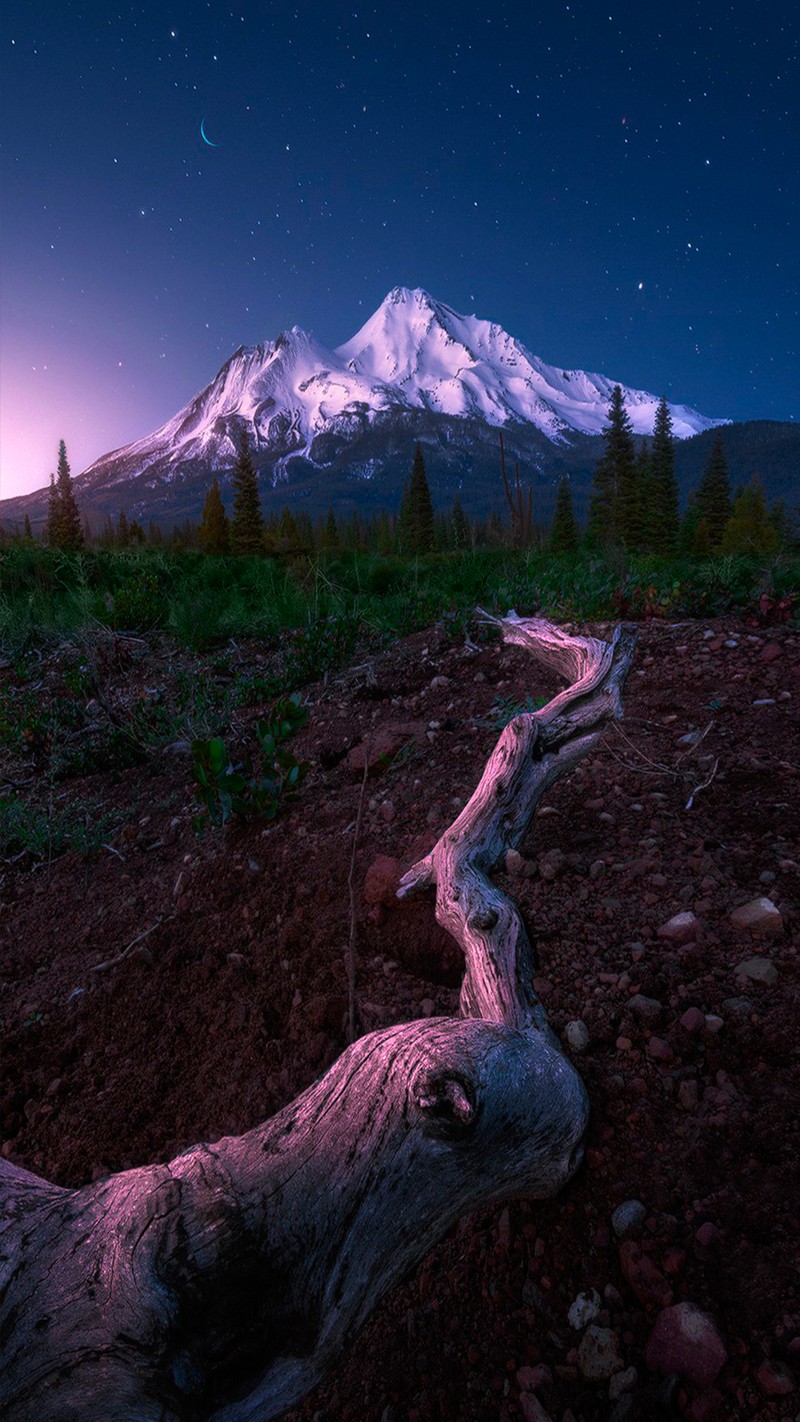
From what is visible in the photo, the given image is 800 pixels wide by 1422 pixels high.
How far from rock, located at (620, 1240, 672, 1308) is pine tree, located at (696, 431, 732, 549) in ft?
156

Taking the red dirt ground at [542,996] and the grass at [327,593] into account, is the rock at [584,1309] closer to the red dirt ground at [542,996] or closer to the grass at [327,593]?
the red dirt ground at [542,996]

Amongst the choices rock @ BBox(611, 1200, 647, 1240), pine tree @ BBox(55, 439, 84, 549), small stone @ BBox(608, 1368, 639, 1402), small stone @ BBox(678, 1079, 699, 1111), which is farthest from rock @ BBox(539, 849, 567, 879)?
pine tree @ BBox(55, 439, 84, 549)

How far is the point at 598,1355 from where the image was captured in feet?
3.72

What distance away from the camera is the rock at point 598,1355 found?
1116 mm

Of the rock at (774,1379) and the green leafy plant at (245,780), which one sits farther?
the green leafy plant at (245,780)

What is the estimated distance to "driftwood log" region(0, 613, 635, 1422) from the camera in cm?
87

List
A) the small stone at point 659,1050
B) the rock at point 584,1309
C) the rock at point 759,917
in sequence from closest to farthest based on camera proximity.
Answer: the rock at point 584,1309
the small stone at point 659,1050
the rock at point 759,917

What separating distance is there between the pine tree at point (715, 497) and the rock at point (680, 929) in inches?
1831

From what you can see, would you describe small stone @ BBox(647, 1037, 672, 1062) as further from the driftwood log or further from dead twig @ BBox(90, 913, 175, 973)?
dead twig @ BBox(90, 913, 175, 973)

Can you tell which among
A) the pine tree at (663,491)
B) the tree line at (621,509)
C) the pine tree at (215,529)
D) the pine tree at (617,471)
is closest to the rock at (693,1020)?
the tree line at (621,509)

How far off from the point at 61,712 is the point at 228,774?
2887mm

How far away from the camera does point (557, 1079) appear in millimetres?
1365

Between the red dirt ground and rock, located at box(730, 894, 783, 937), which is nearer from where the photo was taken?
the red dirt ground

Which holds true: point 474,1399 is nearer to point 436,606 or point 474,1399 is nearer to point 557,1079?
point 557,1079
